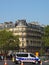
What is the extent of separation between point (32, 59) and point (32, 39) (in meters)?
105

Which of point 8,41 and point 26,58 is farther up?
point 26,58

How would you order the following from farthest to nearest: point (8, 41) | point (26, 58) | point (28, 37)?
point (28, 37)
point (8, 41)
point (26, 58)

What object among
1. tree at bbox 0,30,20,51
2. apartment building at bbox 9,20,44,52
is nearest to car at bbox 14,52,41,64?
tree at bbox 0,30,20,51

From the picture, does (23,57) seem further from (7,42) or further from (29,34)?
(29,34)

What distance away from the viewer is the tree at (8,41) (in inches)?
5930

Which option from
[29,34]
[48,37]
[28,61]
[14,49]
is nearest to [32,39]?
[29,34]

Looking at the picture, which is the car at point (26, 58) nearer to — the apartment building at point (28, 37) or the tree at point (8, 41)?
the tree at point (8, 41)

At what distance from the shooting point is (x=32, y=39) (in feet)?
543

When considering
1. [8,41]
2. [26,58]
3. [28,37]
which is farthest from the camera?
[28,37]

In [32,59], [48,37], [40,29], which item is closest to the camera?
[32,59]

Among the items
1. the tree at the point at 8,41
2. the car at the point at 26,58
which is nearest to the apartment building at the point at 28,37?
the tree at the point at 8,41

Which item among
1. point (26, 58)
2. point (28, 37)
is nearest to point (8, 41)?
point (28, 37)

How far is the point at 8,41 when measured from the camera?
6004 inches

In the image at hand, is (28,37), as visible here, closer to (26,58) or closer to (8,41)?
(8,41)
